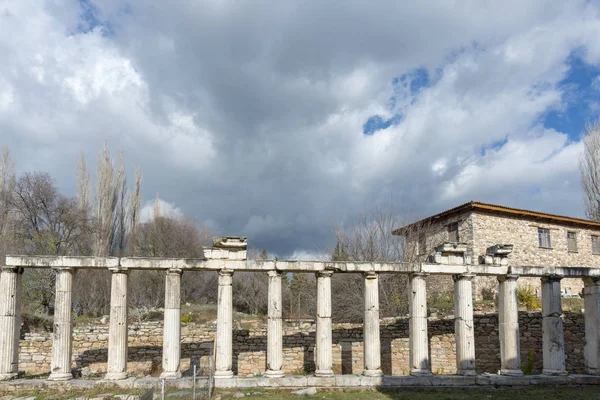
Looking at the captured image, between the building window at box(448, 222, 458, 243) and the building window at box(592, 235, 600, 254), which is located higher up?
the building window at box(448, 222, 458, 243)

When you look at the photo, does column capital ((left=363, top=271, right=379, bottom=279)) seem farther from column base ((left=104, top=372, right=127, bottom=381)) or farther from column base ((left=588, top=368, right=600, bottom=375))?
column base ((left=588, top=368, right=600, bottom=375))

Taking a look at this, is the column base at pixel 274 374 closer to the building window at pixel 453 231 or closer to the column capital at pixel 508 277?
the column capital at pixel 508 277

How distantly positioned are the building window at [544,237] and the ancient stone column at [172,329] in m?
24.9

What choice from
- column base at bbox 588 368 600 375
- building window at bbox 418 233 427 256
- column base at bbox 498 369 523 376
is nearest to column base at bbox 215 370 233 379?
column base at bbox 498 369 523 376

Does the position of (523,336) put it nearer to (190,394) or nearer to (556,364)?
(556,364)

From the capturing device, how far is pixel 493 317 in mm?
20891

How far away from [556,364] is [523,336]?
3.71m

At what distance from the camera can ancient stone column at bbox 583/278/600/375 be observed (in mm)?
17516

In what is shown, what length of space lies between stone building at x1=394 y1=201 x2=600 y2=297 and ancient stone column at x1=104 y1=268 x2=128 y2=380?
16972mm

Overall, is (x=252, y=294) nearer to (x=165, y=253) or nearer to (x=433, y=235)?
(x=165, y=253)

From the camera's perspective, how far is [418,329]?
16.6 meters

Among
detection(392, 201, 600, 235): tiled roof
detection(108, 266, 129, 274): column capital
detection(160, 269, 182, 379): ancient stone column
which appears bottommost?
detection(160, 269, 182, 379): ancient stone column

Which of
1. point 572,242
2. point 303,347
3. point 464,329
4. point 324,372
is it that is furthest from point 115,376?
point 572,242

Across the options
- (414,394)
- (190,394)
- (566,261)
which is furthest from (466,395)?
(566,261)
